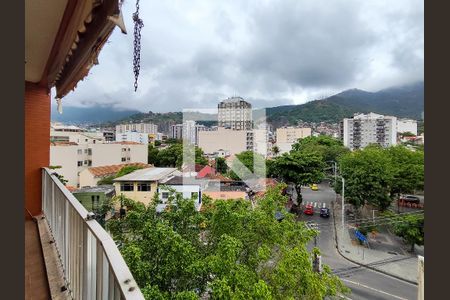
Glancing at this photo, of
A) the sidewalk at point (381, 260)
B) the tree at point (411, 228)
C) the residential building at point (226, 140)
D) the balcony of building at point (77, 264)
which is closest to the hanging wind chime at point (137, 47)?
the balcony of building at point (77, 264)

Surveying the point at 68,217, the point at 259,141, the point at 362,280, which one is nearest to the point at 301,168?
the point at 362,280

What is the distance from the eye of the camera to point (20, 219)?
1.68ft

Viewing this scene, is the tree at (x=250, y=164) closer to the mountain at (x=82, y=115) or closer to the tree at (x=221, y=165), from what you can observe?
the tree at (x=221, y=165)


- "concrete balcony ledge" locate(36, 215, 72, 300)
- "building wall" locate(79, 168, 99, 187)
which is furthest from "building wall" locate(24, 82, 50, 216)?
"building wall" locate(79, 168, 99, 187)

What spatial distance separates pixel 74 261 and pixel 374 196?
40.4 feet

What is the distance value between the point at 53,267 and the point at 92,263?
0.92 meters

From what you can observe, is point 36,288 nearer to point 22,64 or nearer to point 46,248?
point 46,248

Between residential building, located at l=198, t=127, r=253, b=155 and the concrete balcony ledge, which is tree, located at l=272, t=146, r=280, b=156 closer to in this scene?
residential building, located at l=198, t=127, r=253, b=155

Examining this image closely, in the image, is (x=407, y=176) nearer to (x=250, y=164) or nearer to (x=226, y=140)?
(x=250, y=164)

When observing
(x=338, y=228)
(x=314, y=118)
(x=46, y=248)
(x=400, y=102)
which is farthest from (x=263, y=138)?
(x=400, y=102)

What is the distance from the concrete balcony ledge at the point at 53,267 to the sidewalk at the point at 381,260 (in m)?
9.27

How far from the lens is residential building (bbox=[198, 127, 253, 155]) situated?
21.4 meters

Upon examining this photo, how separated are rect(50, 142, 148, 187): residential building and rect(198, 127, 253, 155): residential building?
200 inches

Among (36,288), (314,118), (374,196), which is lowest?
(374,196)
